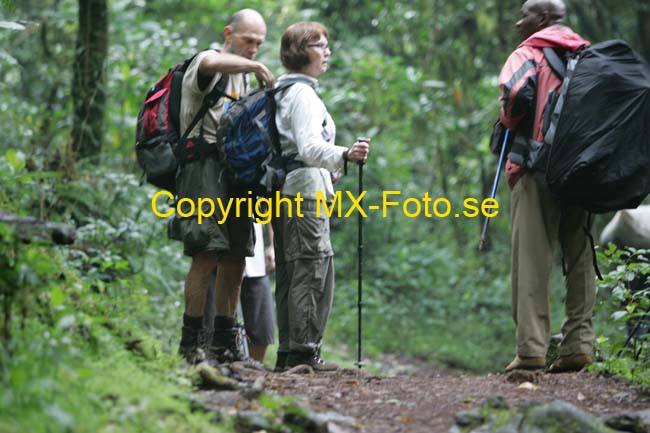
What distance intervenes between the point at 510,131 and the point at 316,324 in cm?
180

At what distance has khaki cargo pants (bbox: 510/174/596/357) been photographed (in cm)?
A: 575

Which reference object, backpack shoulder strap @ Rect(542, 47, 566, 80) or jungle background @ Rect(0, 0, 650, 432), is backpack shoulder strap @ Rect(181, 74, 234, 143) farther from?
backpack shoulder strap @ Rect(542, 47, 566, 80)

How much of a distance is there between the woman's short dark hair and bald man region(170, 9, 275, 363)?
202 mm

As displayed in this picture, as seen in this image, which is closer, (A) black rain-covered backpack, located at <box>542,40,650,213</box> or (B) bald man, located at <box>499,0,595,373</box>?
(A) black rain-covered backpack, located at <box>542,40,650,213</box>

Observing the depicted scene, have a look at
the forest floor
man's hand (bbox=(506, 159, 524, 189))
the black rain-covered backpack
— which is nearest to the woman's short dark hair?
man's hand (bbox=(506, 159, 524, 189))

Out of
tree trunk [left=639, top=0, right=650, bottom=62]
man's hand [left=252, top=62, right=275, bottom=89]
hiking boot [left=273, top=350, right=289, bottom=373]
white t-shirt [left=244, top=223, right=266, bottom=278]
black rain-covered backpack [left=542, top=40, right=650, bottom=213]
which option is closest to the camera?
black rain-covered backpack [left=542, top=40, right=650, bottom=213]

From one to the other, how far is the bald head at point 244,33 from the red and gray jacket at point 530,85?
5.35 feet

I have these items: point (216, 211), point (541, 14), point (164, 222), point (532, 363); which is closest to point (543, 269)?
point (532, 363)

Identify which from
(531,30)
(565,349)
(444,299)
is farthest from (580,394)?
(444,299)

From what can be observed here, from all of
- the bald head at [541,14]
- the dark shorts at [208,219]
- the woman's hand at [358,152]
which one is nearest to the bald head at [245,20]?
the dark shorts at [208,219]

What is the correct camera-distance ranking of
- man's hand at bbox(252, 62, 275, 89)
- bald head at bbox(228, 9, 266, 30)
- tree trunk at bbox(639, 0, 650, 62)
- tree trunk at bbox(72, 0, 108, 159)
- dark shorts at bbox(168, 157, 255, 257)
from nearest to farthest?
dark shorts at bbox(168, 157, 255, 257)
man's hand at bbox(252, 62, 275, 89)
bald head at bbox(228, 9, 266, 30)
tree trunk at bbox(72, 0, 108, 159)
tree trunk at bbox(639, 0, 650, 62)

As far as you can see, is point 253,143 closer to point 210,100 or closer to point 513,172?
point 210,100

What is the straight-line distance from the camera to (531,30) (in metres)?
6.17

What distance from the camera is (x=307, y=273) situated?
5816 millimetres
